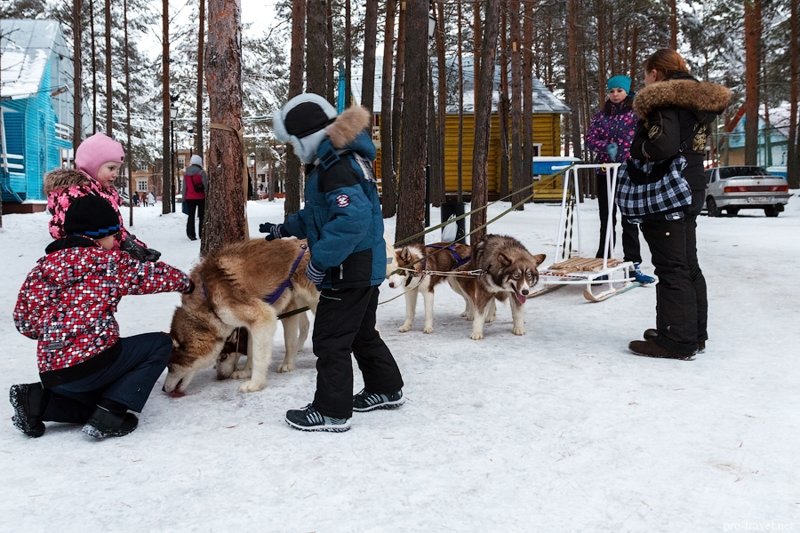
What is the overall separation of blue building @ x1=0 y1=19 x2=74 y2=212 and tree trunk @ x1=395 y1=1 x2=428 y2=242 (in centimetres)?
2020

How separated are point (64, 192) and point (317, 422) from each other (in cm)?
215

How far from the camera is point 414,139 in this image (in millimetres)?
11070

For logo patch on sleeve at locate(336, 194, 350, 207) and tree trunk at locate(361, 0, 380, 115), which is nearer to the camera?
logo patch on sleeve at locate(336, 194, 350, 207)

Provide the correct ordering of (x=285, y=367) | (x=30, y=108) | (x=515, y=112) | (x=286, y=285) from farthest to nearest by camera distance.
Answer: (x=30, y=108) → (x=515, y=112) → (x=285, y=367) → (x=286, y=285)

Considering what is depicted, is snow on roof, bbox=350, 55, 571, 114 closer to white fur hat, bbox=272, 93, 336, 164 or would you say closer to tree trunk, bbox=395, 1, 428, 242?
tree trunk, bbox=395, 1, 428, 242

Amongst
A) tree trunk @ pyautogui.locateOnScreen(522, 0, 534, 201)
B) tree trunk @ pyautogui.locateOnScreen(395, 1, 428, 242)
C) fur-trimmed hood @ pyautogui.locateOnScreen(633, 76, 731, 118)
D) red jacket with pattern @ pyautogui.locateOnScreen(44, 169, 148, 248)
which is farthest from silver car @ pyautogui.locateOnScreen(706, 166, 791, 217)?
red jacket with pattern @ pyautogui.locateOnScreen(44, 169, 148, 248)

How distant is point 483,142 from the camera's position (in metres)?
12.8

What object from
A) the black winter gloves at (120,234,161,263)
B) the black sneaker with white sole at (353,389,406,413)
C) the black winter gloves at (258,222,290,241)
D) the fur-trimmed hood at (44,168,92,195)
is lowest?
the black sneaker with white sole at (353,389,406,413)

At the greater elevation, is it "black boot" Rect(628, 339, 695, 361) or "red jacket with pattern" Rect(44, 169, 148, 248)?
"red jacket with pattern" Rect(44, 169, 148, 248)

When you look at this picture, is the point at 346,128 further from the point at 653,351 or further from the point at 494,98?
the point at 494,98

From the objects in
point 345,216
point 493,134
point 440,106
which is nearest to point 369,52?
point 440,106

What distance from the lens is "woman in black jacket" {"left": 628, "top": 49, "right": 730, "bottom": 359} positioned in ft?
16.9

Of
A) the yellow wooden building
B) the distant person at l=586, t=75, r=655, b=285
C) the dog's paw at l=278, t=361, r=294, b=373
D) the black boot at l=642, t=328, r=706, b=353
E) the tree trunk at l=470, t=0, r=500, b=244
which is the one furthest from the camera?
the yellow wooden building

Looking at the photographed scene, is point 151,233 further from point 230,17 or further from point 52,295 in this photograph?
point 52,295
